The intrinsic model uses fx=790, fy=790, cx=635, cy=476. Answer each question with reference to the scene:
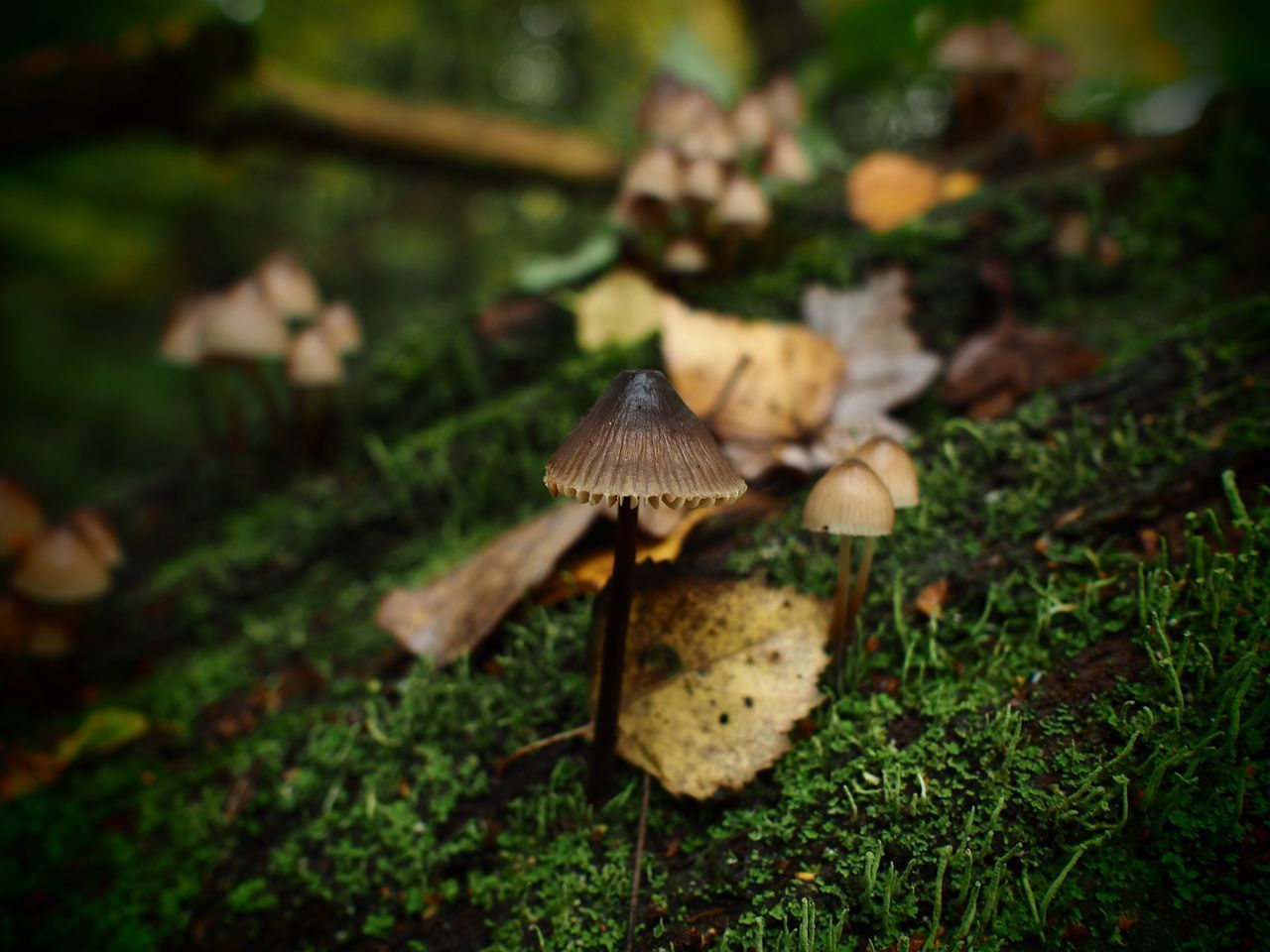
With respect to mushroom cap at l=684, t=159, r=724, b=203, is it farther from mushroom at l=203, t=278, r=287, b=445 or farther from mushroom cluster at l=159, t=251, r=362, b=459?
mushroom at l=203, t=278, r=287, b=445

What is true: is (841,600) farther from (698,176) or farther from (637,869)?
(698,176)

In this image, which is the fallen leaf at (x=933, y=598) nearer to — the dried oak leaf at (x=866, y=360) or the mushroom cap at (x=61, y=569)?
the dried oak leaf at (x=866, y=360)

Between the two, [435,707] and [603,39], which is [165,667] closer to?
[435,707]

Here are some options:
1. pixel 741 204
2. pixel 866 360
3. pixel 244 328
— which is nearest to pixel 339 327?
pixel 244 328

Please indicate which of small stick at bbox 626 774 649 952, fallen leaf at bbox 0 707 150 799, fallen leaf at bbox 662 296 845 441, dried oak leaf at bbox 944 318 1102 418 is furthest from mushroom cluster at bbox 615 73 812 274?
fallen leaf at bbox 0 707 150 799

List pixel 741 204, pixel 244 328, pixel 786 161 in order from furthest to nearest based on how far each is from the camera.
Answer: pixel 786 161 → pixel 244 328 → pixel 741 204

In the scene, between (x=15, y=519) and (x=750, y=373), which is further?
(x=15, y=519)

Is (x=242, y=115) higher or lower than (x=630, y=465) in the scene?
higher

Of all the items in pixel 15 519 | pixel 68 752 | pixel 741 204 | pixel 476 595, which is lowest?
pixel 68 752

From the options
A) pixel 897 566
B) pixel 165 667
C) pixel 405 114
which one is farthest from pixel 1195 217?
pixel 405 114
